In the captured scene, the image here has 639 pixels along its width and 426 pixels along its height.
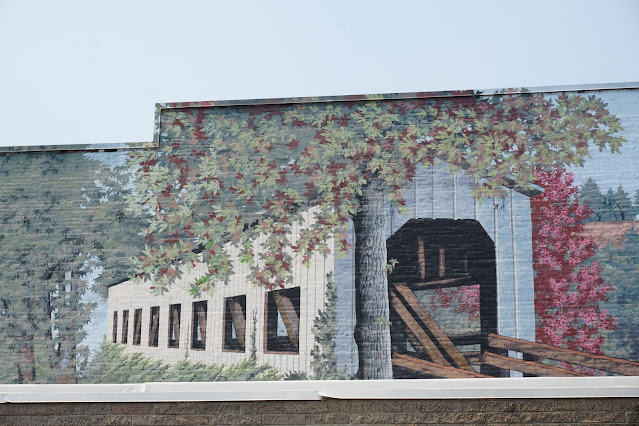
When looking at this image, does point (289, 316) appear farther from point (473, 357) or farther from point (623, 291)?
point (623, 291)

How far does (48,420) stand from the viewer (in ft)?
17.0

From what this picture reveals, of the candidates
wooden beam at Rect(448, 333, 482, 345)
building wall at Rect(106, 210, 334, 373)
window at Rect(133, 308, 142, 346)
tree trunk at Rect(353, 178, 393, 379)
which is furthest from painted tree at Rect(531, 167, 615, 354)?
window at Rect(133, 308, 142, 346)

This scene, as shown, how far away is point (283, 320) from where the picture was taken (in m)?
8.05

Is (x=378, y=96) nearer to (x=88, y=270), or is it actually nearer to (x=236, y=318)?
(x=236, y=318)

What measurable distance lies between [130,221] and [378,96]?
346cm

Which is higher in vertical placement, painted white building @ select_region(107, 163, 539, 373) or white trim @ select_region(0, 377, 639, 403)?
painted white building @ select_region(107, 163, 539, 373)

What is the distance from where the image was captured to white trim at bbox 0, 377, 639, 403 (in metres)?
5.09

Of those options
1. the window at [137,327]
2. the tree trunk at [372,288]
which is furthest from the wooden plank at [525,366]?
the window at [137,327]

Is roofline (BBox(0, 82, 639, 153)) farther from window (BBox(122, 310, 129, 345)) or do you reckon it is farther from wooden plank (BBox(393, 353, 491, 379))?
wooden plank (BBox(393, 353, 491, 379))

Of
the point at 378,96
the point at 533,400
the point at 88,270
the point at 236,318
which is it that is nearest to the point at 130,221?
the point at 88,270

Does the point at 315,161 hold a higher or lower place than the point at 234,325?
higher

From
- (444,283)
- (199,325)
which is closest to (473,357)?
(444,283)

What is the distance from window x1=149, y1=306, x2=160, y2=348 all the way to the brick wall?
2965 millimetres

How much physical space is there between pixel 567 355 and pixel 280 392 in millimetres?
4104
